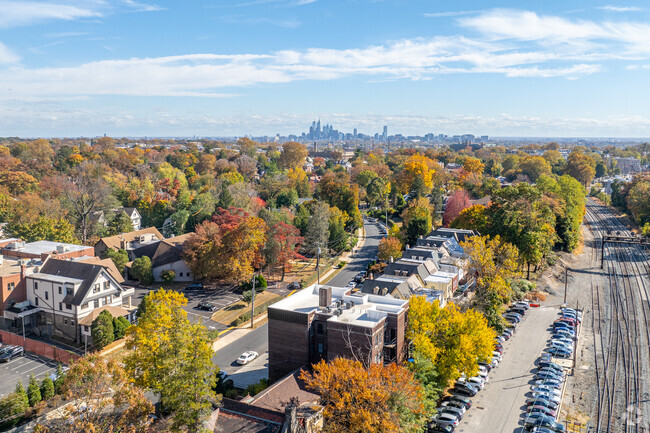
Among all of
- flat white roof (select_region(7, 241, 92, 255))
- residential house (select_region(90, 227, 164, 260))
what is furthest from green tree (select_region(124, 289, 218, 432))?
residential house (select_region(90, 227, 164, 260))

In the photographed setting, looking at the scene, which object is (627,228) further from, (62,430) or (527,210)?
(62,430)

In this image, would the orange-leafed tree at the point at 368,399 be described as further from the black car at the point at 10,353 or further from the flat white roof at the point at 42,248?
the flat white roof at the point at 42,248

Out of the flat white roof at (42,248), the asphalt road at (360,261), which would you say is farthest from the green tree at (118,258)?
the asphalt road at (360,261)

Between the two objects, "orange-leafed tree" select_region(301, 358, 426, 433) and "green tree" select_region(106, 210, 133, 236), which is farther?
"green tree" select_region(106, 210, 133, 236)

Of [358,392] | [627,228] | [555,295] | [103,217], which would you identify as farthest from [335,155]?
[358,392]

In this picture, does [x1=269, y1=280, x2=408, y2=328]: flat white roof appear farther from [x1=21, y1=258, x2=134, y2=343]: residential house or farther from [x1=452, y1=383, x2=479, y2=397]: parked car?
[x1=21, y1=258, x2=134, y2=343]: residential house

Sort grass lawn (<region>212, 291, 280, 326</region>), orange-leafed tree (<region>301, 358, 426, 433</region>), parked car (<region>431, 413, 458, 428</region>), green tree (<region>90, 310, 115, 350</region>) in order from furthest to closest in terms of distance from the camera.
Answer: grass lawn (<region>212, 291, 280, 326</region>) < green tree (<region>90, 310, 115, 350</region>) < parked car (<region>431, 413, 458, 428</region>) < orange-leafed tree (<region>301, 358, 426, 433</region>)
